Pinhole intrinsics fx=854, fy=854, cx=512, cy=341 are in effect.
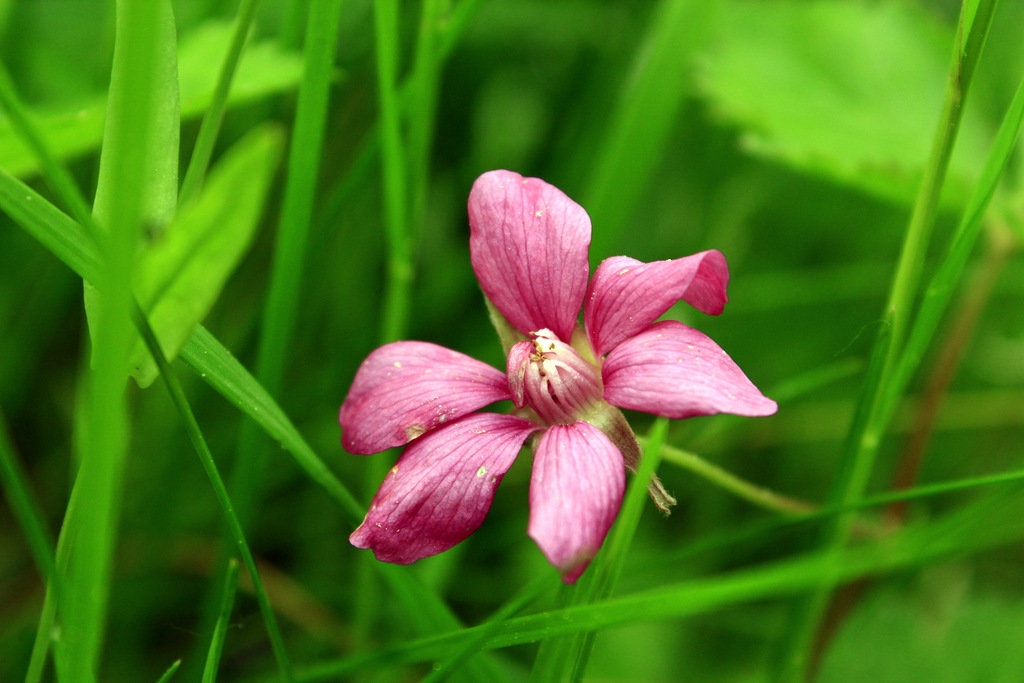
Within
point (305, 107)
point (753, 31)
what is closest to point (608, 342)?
point (305, 107)

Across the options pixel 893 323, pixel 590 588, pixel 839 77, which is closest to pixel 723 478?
pixel 893 323

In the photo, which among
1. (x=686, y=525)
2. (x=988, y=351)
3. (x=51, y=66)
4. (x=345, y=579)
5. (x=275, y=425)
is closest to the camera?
(x=275, y=425)

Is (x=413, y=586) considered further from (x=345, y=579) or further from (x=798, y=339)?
(x=798, y=339)

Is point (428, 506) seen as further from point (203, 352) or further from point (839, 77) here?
point (839, 77)

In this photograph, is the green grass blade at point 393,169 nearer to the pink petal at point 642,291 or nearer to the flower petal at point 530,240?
the flower petal at point 530,240

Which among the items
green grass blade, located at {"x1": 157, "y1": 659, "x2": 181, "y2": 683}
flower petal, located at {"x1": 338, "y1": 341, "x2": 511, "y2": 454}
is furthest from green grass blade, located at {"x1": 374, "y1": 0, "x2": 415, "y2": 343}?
green grass blade, located at {"x1": 157, "y1": 659, "x2": 181, "y2": 683}

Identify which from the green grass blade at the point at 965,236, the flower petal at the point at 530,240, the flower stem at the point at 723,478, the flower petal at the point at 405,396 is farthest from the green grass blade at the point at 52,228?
the green grass blade at the point at 965,236

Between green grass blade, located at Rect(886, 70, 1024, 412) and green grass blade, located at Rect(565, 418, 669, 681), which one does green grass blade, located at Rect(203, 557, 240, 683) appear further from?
green grass blade, located at Rect(886, 70, 1024, 412)

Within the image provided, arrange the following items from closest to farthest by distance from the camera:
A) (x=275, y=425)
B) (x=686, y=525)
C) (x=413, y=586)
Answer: (x=275, y=425) < (x=413, y=586) < (x=686, y=525)
